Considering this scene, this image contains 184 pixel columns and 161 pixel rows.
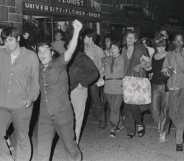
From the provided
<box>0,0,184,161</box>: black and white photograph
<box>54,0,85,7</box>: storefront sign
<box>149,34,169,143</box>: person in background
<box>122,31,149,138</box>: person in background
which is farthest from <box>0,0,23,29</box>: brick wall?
<box>149,34,169,143</box>: person in background

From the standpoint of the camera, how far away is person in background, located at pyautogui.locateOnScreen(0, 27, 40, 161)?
17.4 feet

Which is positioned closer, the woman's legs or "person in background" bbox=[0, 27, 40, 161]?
"person in background" bbox=[0, 27, 40, 161]

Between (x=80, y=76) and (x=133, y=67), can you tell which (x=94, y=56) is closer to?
(x=133, y=67)

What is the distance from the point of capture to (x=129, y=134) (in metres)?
8.21

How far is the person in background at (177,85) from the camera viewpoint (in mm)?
7203

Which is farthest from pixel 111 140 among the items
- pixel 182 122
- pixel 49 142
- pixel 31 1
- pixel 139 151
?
pixel 31 1

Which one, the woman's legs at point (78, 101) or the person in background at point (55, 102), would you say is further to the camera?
the woman's legs at point (78, 101)

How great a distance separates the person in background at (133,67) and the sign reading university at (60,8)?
3766mm

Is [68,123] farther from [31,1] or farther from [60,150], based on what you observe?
[31,1]

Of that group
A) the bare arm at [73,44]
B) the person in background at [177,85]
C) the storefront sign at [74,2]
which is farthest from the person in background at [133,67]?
the storefront sign at [74,2]

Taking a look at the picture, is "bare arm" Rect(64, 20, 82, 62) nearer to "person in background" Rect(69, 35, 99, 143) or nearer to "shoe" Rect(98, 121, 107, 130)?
"person in background" Rect(69, 35, 99, 143)

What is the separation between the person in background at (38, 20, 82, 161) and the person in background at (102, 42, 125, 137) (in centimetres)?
293

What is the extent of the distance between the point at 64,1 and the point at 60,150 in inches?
240

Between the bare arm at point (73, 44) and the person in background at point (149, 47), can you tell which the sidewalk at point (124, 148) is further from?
the bare arm at point (73, 44)
